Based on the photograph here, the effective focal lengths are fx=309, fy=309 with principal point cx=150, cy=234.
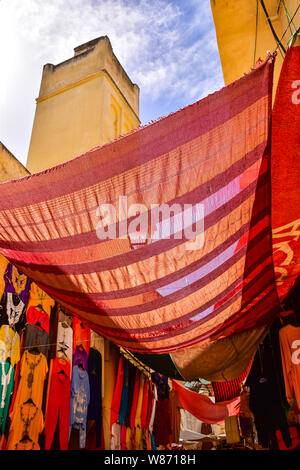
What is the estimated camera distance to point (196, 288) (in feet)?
10.2

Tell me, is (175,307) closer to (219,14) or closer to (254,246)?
(254,246)

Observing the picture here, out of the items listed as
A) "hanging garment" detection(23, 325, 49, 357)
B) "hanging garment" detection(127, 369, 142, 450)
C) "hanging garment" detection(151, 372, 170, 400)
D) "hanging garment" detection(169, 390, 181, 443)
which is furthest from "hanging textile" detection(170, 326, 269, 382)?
"hanging garment" detection(169, 390, 181, 443)

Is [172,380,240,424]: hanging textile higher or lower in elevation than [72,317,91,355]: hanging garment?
lower

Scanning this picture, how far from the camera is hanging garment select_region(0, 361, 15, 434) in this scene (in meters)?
3.23

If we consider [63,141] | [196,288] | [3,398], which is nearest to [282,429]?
[196,288]

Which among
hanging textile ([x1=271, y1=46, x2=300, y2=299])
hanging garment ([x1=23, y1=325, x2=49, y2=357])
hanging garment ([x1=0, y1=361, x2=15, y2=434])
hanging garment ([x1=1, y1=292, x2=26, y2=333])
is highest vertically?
hanging textile ([x1=271, y1=46, x2=300, y2=299])

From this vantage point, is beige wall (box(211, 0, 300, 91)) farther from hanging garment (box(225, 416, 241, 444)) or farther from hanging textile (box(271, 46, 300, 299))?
hanging garment (box(225, 416, 241, 444))

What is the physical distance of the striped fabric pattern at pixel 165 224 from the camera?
2248 millimetres

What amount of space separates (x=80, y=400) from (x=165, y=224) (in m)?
3.74

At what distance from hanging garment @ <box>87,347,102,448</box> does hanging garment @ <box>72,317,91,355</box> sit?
1.05 feet

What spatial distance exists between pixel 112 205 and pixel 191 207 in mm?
664

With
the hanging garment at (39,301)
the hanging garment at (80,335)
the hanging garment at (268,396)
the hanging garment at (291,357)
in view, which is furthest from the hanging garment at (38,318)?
the hanging garment at (268,396)

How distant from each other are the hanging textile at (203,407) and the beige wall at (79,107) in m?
7.56

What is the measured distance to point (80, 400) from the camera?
492 centimetres
